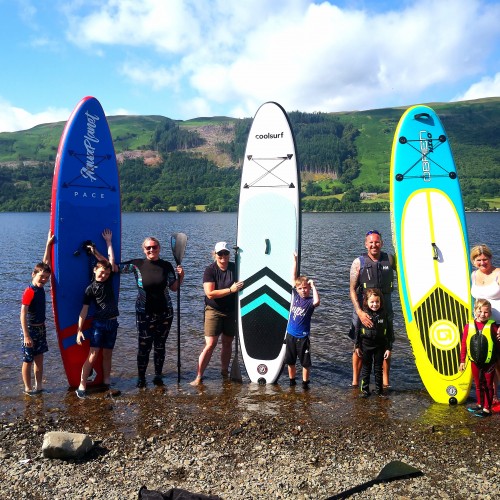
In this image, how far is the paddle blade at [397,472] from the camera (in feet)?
14.5

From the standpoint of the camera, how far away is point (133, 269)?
6.80 meters

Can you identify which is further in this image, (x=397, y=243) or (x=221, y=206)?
(x=221, y=206)

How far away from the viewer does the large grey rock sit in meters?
4.78

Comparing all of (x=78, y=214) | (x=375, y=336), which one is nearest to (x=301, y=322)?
(x=375, y=336)

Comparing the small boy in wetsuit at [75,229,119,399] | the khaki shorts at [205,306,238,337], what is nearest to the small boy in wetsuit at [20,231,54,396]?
the small boy in wetsuit at [75,229,119,399]

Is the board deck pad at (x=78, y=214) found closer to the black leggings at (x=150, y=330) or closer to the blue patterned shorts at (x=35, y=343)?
the blue patterned shorts at (x=35, y=343)

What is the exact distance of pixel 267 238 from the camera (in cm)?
785

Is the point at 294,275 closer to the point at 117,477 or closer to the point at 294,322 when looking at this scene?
the point at 294,322

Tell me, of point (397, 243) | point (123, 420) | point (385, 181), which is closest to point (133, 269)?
point (123, 420)

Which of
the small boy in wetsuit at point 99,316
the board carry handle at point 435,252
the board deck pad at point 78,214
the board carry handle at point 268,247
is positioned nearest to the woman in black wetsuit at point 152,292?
the small boy in wetsuit at point 99,316

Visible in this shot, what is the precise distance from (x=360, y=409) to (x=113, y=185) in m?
5.12

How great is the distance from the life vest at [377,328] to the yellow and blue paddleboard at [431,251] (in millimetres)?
966

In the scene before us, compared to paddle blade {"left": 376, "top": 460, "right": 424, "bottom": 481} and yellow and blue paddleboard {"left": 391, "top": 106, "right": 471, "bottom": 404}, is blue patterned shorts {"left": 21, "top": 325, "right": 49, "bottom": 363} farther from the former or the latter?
yellow and blue paddleboard {"left": 391, "top": 106, "right": 471, "bottom": 404}

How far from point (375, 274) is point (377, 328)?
0.71m
